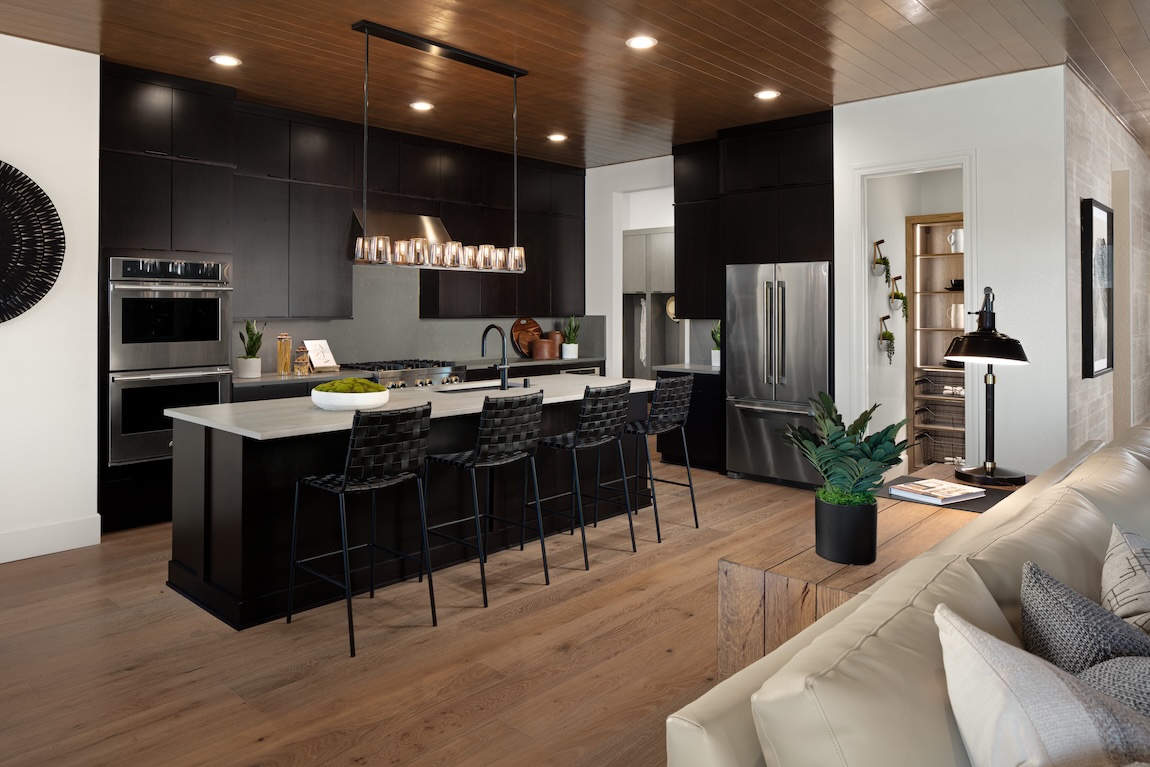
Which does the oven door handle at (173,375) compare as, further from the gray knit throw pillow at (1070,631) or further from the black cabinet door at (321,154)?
the gray knit throw pillow at (1070,631)

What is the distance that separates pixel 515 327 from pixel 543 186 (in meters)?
1.42

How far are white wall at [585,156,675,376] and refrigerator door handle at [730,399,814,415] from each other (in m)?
1.68

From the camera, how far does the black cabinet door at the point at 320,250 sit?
235 inches

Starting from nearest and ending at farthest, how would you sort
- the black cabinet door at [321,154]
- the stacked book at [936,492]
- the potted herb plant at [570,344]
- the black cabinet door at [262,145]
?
the stacked book at [936,492] < the black cabinet door at [262,145] < the black cabinet door at [321,154] < the potted herb plant at [570,344]

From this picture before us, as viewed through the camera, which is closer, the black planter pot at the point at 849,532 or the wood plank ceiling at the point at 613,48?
the black planter pot at the point at 849,532

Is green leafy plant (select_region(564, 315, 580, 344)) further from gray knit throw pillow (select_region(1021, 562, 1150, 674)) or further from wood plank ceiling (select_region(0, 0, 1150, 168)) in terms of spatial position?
gray knit throw pillow (select_region(1021, 562, 1150, 674))

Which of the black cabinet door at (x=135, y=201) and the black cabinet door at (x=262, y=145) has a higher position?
the black cabinet door at (x=262, y=145)

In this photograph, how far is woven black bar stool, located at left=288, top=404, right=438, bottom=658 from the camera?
10.8ft

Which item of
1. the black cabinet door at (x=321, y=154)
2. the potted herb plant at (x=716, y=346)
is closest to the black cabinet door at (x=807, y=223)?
the potted herb plant at (x=716, y=346)

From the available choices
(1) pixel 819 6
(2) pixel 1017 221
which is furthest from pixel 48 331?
(2) pixel 1017 221

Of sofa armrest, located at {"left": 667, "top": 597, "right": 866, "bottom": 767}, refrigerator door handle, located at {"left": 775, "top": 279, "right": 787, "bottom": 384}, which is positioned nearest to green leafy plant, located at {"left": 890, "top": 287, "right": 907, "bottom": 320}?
refrigerator door handle, located at {"left": 775, "top": 279, "right": 787, "bottom": 384}

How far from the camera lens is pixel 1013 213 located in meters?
5.03

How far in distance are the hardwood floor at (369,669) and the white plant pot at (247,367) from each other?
64.1 inches

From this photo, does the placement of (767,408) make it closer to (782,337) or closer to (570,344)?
(782,337)
